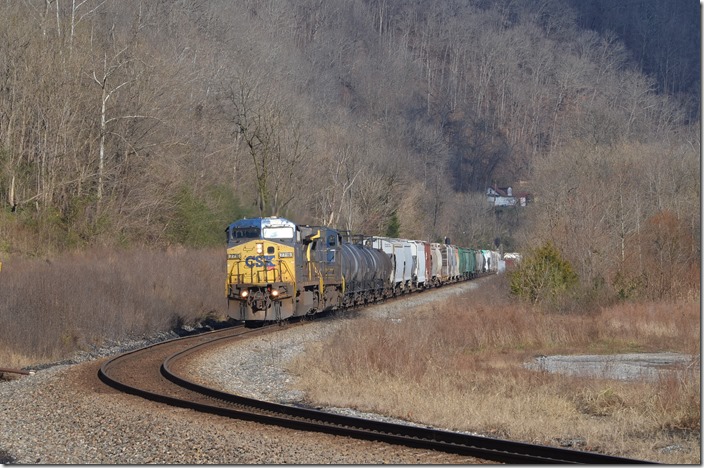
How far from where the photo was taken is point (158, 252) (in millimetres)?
36750

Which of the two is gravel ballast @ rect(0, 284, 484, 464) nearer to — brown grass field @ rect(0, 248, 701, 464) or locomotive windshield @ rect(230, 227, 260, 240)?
brown grass field @ rect(0, 248, 701, 464)

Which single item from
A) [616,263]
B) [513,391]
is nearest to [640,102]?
[616,263]

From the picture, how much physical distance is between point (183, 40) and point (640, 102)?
410ft

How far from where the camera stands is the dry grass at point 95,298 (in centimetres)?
2130

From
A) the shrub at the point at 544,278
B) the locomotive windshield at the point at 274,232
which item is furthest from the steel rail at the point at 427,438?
the shrub at the point at 544,278

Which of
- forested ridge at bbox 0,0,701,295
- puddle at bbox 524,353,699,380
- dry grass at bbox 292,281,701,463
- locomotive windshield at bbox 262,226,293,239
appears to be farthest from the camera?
forested ridge at bbox 0,0,701,295

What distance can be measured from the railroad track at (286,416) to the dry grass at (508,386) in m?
1.23

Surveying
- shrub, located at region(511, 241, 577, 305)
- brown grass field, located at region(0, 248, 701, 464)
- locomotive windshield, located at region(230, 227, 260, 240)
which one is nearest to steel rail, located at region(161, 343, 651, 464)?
brown grass field, located at region(0, 248, 701, 464)

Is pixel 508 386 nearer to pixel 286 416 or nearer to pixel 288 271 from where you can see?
pixel 286 416

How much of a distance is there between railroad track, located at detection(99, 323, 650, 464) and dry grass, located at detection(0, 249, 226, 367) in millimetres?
2814

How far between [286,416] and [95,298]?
1354 centimetres

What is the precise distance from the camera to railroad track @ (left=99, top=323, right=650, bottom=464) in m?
9.69

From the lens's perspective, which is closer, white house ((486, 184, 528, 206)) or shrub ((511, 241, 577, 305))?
shrub ((511, 241, 577, 305))

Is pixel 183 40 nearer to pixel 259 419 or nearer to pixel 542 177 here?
pixel 542 177
